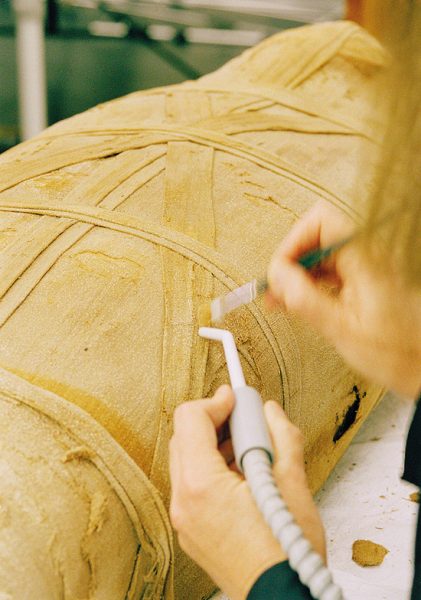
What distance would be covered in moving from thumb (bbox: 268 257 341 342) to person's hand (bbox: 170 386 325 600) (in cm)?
14

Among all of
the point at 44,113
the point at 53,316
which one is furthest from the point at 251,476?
the point at 44,113

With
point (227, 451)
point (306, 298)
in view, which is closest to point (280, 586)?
point (227, 451)

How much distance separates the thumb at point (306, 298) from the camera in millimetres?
660

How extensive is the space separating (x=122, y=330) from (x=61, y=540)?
0.75 ft

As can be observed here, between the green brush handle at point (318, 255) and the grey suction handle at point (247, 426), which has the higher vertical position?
the green brush handle at point (318, 255)

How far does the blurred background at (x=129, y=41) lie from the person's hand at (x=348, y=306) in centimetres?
200

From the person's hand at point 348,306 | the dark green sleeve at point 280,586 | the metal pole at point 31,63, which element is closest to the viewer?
the dark green sleeve at point 280,586

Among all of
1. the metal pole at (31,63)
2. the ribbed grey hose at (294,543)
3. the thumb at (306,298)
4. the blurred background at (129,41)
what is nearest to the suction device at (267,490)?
the ribbed grey hose at (294,543)

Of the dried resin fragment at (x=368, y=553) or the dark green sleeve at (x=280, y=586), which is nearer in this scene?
the dark green sleeve at (x=280, y=586)

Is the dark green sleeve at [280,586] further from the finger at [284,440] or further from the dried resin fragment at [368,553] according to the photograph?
the dried resin fragment at [368,553]

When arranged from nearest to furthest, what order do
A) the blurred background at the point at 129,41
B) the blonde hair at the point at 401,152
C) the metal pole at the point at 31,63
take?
the blonde hair at the point at 401,152
the metal pole at the point at 31,63
the blurred background at the point at 129,41

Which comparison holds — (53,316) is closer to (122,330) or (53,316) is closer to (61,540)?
(122,330)

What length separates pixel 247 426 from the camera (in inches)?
21.9

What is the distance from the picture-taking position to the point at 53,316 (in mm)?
720
